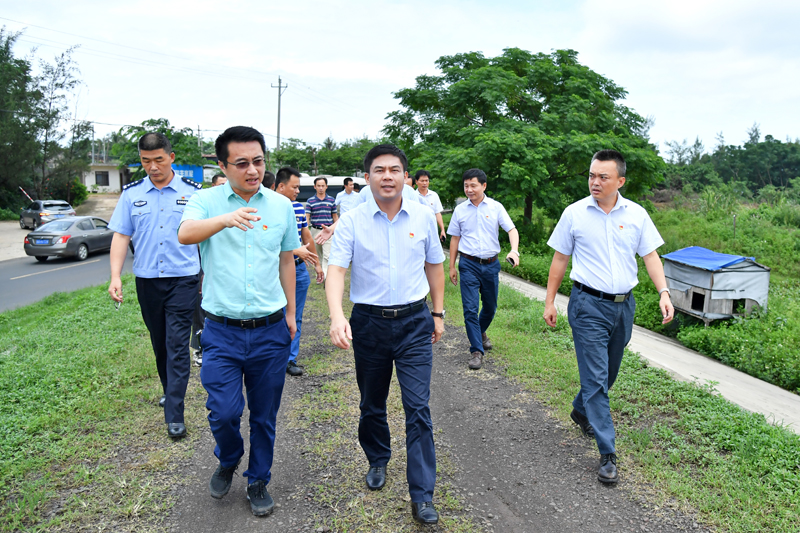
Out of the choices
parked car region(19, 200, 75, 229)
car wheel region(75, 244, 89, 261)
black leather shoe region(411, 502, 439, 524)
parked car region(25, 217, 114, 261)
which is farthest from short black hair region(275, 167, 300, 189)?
parked car region(19, 200, 75, 229)

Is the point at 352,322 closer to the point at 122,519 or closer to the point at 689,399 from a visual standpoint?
the point at 122,519

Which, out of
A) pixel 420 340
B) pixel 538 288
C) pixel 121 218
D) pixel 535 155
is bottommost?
pixel 538 288

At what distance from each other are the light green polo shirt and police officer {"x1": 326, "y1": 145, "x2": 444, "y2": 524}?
367 millimetres

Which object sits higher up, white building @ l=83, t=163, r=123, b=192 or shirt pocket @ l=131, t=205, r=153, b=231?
white building @ l=83, t=163, r=123, b=192

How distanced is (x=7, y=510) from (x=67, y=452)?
2.21ft

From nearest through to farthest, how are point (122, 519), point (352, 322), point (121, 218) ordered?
point (122, 519), point (352, 322), point (121, 218)

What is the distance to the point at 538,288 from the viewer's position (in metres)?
12.9

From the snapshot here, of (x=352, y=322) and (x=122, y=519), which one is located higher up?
(x=352, y=322)

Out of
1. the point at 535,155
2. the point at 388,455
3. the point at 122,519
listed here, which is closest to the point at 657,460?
the point at 388,455

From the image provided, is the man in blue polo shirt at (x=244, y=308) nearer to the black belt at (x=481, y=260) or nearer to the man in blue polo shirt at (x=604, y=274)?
the man in blue polo shirt at (x=604, y=274)

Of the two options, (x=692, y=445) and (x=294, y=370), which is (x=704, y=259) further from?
(x=294, y=370)

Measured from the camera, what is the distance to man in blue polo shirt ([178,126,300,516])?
311 cm

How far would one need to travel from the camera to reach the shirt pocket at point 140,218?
14.2 ft

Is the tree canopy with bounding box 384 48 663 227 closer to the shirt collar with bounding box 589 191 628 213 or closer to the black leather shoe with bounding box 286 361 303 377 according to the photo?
the black leather shoe with bounding box 286 361 303 377
